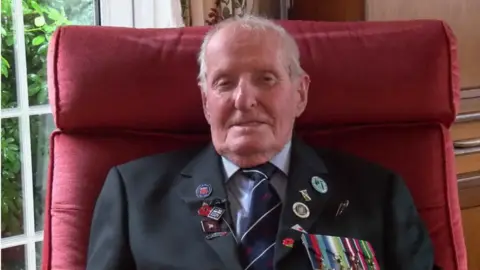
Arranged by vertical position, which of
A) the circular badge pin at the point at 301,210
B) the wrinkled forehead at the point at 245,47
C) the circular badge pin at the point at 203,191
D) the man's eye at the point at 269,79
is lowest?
the circular badge pin at the point at 301,210

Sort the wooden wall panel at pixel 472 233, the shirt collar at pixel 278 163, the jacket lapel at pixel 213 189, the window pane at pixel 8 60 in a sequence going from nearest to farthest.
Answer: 1. the jacket lapel at pixel 213 189
2. the shirt collar at pixel 278 163
3. the window pane at pixel 8 60
4. the wooden wall panel at pixel 472 233

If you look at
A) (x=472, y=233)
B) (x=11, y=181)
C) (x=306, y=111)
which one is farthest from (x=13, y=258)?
(x=472, y=233)

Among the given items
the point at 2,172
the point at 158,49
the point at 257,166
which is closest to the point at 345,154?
the point at 257,166

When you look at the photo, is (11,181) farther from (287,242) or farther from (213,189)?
(287,242)

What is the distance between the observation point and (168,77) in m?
1.52

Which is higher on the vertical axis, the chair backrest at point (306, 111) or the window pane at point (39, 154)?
the chair backrest at point (306, 111)

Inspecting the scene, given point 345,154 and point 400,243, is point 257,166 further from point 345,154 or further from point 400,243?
point 400,243

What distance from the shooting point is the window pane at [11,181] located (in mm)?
1970

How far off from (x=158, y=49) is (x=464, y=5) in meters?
0.96

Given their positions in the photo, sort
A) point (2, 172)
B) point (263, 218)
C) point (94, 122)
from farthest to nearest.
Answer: point (2, 172) → point (94, 122) → point (263, 218)

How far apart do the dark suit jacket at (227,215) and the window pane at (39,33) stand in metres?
0.64

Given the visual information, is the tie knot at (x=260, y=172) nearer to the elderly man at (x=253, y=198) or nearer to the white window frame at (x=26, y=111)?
the elderly man at (x=253, y=198)

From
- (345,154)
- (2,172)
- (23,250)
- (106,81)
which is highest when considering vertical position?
(106,81)

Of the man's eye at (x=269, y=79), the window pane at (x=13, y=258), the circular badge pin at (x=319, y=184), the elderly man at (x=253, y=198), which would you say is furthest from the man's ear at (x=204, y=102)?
the window pane at (x=13, y=258)
